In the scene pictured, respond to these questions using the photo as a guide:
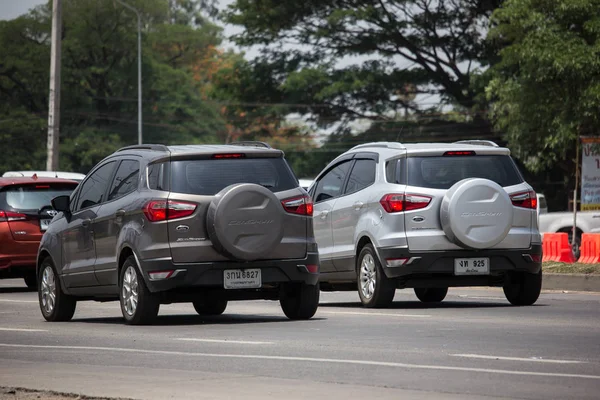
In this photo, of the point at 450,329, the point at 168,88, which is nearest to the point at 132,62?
the point at 168,88

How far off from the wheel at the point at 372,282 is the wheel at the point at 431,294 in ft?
5.39

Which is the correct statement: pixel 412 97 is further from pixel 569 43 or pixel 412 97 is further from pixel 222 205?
pixel 222 205

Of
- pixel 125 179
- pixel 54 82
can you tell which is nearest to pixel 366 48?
pixel 54 82

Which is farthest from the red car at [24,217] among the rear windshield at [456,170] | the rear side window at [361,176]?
the rear windshield at [456,170]

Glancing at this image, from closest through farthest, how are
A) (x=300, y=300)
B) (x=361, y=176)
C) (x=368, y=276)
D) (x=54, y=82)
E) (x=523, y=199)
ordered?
(x=300, y=300), (x=523, y=199), (x=368, y=276), (x=361, y=176), (x=54, y=82)

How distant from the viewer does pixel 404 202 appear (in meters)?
15.5

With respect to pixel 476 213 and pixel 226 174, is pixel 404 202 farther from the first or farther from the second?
pixel 226 174

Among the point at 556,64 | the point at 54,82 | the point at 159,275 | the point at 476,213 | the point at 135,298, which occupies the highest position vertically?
the point at 556,64

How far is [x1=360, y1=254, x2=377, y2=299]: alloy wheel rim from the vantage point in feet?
52.3

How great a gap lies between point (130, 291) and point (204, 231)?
105 cm

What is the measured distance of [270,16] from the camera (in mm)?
59688

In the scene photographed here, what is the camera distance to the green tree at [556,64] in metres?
33.9

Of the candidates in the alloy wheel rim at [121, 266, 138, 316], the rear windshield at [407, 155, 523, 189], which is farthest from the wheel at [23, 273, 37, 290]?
the alloy wheel rim at [121, 266, 138, 316]

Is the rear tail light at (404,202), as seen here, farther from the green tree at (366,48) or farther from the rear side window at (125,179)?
the green tree at (366,48)
